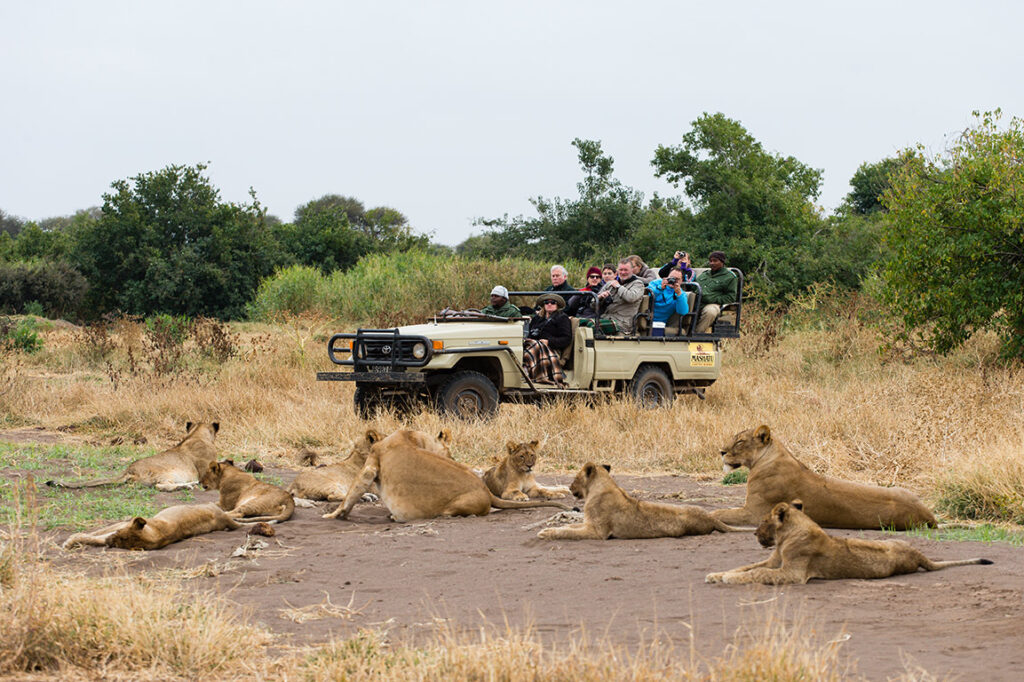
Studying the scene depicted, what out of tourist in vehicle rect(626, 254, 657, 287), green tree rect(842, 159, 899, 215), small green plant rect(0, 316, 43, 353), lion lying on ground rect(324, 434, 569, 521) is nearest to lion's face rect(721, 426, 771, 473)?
lion lying on ground rect(324, 434, 569, 521)

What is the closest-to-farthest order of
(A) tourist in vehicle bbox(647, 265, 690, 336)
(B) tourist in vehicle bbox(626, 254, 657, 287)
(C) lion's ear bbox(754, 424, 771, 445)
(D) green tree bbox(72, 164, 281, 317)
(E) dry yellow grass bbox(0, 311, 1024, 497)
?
(C) lion's ear bbox(754, 424, 771, 445)
(E) dry yellow grass bbox(0, 311, 1024, 497)
(B) tourist in vehicle bbox(626, 254, 657, 287)
(A) tourist in vehicle bbox(647, 265, 690, 336)
(D) green tree bbox(72, 164, 281, 317)

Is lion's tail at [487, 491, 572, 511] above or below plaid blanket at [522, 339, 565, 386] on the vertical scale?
below

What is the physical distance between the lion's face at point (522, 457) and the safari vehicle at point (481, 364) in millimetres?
4027

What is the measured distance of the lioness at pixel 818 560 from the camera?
6.20m

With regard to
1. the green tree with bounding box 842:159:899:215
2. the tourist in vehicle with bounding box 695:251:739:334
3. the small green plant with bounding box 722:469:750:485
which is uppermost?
the green tree with bounding box 842:159:899:215

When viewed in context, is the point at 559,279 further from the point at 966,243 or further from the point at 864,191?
the point at 864,191

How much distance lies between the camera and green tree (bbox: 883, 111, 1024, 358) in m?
16.0

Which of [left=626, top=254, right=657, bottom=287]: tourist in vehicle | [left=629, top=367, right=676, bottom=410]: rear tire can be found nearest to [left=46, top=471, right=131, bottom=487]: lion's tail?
[left=629, top=367, right=676, bottom=410]: rear tire

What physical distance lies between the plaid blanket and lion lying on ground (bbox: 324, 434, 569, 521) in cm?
600

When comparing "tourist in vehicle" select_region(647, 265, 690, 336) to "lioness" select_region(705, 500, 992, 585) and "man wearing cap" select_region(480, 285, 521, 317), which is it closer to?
"man wearing cap" select_region(480, 285, 521, 317)

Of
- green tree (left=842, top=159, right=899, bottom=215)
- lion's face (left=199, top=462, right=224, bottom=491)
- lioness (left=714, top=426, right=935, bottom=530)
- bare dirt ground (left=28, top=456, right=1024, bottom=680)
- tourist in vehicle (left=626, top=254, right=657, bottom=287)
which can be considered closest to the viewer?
bare dirt ground (left=28, top=456, right=1024, bottom=680)

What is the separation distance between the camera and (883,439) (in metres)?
11.8

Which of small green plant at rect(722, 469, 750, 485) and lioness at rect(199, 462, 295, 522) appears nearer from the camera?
lioness at rect(199, 462, 295, 522)

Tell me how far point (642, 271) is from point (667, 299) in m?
0.58
